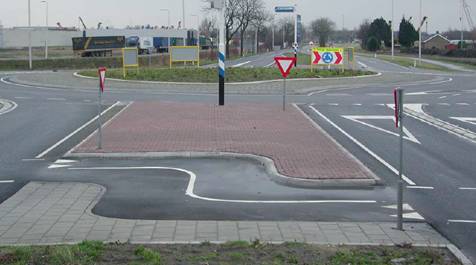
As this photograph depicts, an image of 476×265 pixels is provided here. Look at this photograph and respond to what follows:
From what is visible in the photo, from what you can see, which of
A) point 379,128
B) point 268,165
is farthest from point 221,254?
point 379,128

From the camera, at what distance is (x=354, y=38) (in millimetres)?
194875

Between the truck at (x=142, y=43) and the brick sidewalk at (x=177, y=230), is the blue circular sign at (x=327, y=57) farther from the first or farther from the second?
the truck at (x=142, y=43)

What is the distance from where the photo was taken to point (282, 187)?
1144 cm

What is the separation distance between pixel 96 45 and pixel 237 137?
62.6 metres

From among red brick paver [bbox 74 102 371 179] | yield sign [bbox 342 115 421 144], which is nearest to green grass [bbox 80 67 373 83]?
red brick paver [bbox 74 102 371 179]

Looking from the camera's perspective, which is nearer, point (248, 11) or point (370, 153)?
point (370, 153)

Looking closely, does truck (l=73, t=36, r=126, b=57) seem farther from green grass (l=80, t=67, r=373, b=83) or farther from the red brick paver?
the red brick paver

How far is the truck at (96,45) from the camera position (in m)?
75.3

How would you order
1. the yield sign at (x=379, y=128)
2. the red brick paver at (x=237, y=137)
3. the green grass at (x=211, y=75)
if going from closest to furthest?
the red brick paver at (x=237, y=137) → the yield sign at (x=379, y=128) → the green grass at (x=211, y=75)

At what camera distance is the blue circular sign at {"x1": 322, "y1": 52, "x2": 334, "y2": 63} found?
4453 centimetres

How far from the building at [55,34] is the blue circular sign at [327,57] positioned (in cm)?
5369

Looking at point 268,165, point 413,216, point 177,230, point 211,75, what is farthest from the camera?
point 211,75

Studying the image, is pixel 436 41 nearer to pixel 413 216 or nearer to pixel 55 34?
pixel 55 34

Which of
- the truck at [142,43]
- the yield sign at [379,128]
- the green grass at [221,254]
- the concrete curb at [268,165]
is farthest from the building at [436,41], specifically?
the green grass at [221,254]
